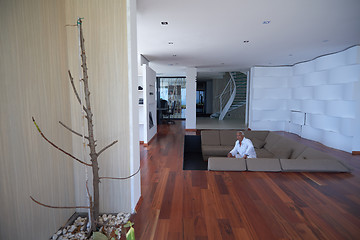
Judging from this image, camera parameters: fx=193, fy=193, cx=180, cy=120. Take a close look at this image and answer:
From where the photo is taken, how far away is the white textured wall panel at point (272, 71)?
819 centimetres

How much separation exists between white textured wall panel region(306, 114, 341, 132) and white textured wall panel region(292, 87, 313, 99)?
2.38 feet

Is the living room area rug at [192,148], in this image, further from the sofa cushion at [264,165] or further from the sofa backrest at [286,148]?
the sofa cushion at [264,165]

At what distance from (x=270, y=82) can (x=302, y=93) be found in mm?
1357

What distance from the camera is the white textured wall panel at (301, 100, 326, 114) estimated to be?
20.6ft

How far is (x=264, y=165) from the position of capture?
3.17 m

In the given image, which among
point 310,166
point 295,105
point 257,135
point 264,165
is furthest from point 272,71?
point 264,165

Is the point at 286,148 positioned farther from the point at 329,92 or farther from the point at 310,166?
the point at 329,92

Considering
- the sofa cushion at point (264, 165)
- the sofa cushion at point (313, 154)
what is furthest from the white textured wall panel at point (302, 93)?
the sofa cushion at point (264, 165)

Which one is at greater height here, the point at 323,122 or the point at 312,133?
the point at 323,122

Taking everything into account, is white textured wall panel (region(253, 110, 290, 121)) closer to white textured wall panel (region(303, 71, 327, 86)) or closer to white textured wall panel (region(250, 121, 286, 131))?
white textured wall panel (region(250, 121, 286, 131))

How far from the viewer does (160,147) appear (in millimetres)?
5688

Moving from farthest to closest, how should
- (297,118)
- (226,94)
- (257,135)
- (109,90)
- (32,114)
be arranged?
(226,94), (297,118), (257,135), (109,90), (32,114)

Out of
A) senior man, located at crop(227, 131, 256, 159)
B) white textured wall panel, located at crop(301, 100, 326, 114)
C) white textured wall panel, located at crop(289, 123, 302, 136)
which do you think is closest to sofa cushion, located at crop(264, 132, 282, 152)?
senior man, located at crop(227, 131, 256, 159)

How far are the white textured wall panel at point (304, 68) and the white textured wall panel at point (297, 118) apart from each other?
62.0 inches
